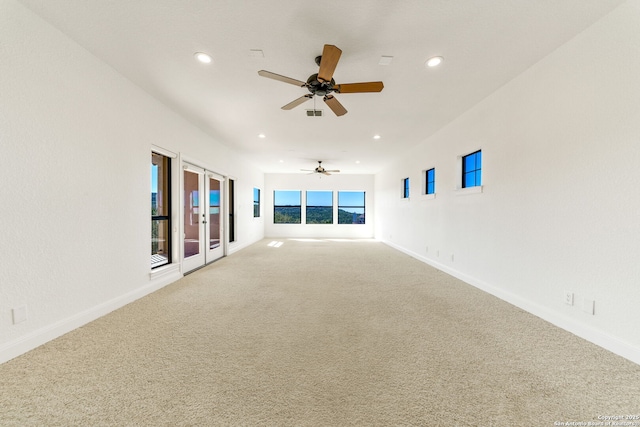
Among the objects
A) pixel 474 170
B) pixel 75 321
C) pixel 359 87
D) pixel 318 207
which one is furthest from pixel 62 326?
pixel 318 207

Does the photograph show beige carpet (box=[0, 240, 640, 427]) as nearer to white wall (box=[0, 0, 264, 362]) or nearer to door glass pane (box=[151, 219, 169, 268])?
white wall (box=[0, 0, 264, 362])

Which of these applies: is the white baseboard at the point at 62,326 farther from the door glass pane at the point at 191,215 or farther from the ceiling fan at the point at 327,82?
the ceiling fan at the point at 327,82

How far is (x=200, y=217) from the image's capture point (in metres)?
4.94

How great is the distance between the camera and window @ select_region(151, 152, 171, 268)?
3693 mm

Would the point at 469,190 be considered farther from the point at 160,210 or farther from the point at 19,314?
the point at 19,314

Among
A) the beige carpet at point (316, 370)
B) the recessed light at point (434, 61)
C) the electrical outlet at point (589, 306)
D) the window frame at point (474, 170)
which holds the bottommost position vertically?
the beige carpet at point (316, 370)

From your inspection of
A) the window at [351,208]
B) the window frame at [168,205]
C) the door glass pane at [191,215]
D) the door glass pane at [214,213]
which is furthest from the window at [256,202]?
the window frame at [168,205]

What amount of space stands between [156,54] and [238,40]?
3.09ft

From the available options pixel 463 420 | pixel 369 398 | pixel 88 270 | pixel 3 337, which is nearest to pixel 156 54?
pixel 88 270

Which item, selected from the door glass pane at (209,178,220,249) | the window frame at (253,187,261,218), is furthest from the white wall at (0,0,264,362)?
the window frame at (253,187,261,218)

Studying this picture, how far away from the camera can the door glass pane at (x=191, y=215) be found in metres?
4.53

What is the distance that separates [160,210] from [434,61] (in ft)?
14.1

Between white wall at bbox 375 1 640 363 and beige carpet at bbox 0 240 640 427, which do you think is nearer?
beige carpet at bbox 0 240 640 427

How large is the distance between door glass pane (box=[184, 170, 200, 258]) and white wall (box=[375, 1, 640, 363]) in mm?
4926
